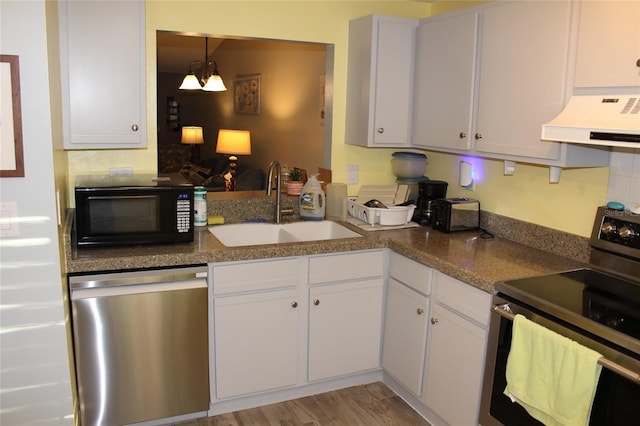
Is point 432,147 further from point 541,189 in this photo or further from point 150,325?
point 150,325

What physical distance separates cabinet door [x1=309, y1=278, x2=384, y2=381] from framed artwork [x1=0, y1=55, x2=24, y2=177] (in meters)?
1.48

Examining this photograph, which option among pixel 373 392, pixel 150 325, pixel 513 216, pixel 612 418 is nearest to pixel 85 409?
pixel 150 325

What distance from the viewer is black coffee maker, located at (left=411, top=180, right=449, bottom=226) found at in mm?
3281

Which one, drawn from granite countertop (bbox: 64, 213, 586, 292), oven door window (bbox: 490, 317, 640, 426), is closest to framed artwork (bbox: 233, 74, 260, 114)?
granite countertop (bbox: 64, 213, 586, 292)

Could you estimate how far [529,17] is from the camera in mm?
2455

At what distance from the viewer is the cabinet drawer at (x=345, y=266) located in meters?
2.84

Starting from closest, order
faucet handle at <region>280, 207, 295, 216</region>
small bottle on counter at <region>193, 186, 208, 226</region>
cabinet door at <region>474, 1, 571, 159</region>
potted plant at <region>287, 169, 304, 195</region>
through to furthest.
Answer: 1. cabinet door at <region>474, 1, 571, 159</region>
2. small bottle on counter at <region>193, 186, 208, 226</region>
3. faucet handle at <region>280, 207, 295, 216</region>
4. potted plant at <region>287, 169, 304, 195</region>

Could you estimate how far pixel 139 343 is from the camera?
2500 millimetres

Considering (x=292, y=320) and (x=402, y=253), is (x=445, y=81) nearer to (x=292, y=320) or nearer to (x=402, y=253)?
(x=402, y=253)

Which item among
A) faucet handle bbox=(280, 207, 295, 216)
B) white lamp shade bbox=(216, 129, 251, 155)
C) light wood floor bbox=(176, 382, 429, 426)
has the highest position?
white lamp shade bbox=(216, 129, 251, 155)

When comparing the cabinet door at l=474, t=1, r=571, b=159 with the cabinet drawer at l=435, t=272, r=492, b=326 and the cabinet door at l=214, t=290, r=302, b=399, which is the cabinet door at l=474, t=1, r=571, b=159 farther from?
the cabinet door at l=214, t=290, r=302, b=399

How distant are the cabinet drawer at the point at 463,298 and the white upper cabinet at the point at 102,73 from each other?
1.62 m

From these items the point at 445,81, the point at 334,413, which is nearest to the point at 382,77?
the point at 445,81

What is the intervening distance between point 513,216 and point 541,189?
0.78 feet
